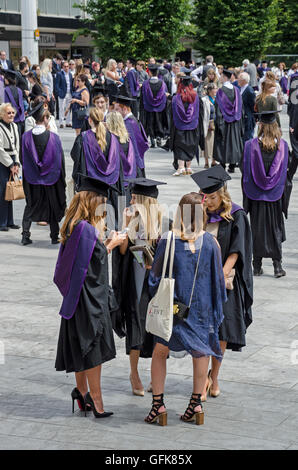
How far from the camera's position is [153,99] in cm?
1914

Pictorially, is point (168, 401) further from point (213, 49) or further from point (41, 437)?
point (213, 49)

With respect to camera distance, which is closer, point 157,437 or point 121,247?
point 157,437

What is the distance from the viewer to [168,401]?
5828 mm

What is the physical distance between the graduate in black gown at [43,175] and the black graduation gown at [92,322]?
547cm

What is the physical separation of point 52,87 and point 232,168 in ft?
34.2

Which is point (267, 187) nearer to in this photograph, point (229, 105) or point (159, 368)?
point (159, 368)

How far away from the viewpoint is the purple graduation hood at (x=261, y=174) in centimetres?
882

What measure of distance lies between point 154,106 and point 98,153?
958cm

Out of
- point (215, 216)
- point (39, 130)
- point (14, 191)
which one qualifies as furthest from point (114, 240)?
point (14, 191)

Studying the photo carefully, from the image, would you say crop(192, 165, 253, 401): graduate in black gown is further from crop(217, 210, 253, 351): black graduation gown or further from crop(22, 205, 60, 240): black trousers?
crop(22, 205, 60, 240): black trousers

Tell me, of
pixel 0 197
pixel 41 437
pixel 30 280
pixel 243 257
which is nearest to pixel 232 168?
pixel 0 197

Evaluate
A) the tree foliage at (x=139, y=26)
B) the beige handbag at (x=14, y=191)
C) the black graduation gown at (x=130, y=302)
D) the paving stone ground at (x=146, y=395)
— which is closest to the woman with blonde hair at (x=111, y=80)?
the beige handbag at (x=14, y=191)

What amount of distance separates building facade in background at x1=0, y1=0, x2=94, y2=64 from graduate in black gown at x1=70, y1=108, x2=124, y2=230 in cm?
3802

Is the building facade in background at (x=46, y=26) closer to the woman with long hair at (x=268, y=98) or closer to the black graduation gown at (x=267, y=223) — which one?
the woman with long hair at (x=268, y=98)
